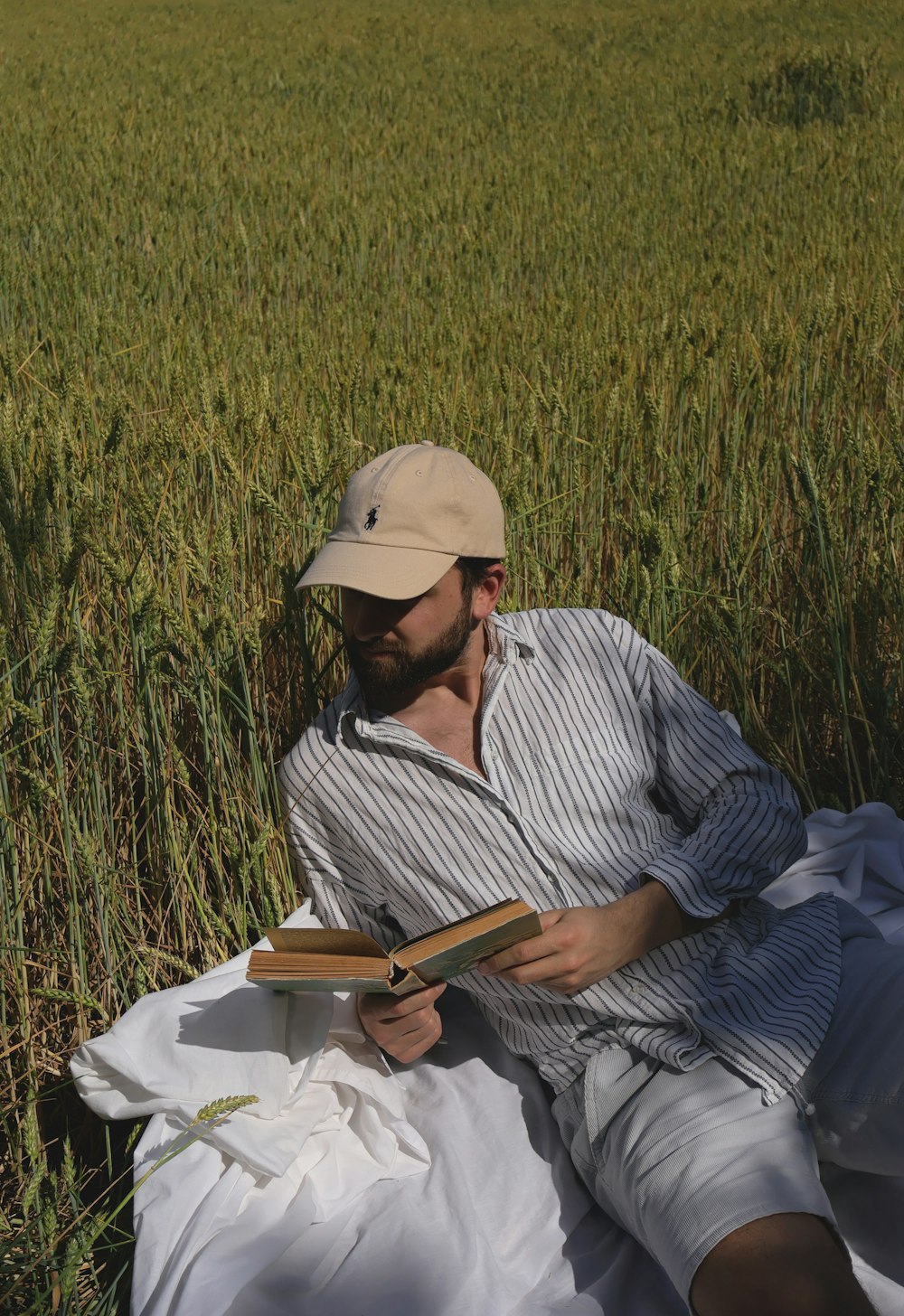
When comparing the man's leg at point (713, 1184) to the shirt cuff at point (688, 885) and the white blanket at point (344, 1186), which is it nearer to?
the white blanket at point (344, 1186)

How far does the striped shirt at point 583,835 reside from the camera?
153 cm

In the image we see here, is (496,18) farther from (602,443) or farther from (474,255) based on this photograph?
(602,443)

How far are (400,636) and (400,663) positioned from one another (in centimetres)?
4

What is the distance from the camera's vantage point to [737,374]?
103 inches

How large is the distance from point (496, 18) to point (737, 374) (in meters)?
14.0

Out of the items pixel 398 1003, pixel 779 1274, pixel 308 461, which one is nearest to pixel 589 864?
pixel 398 1003

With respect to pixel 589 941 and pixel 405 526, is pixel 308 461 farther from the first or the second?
pixel 589 941

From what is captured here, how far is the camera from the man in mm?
1429

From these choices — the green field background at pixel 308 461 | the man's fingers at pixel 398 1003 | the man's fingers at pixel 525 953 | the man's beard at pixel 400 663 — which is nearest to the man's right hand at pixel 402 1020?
the man's fingers at pixel 398 1003

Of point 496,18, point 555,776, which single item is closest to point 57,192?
point 555,776

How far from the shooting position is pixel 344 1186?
1.56 metres

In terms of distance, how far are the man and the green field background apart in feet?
0.62

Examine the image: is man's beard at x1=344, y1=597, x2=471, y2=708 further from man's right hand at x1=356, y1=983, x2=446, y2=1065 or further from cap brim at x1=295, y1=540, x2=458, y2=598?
man's right hand at x1=356, y1=983, x2=446, y2=1065

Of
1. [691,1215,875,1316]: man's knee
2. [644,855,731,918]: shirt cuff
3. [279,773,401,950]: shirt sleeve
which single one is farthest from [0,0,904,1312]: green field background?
[691,1215,875,1316]: man's knee
